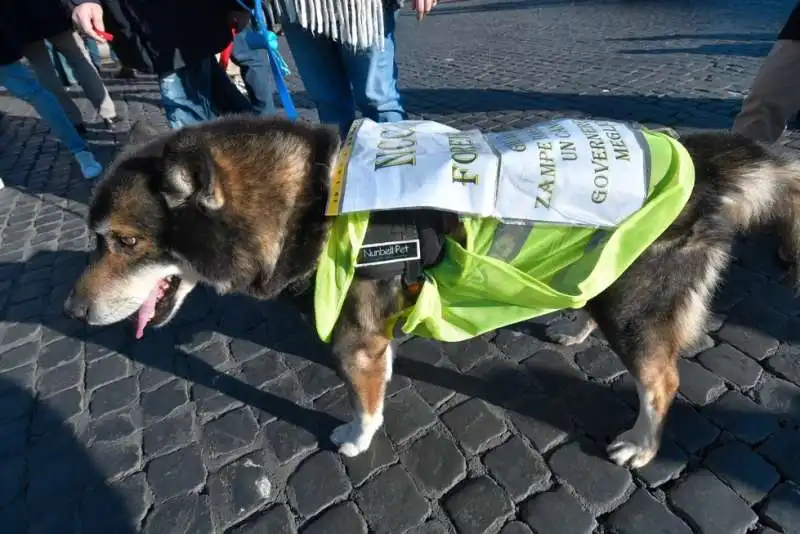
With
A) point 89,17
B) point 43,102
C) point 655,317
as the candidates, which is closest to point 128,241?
point 655,317

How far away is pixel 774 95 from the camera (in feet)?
13.8

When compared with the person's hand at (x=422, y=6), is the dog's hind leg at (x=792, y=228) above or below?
below

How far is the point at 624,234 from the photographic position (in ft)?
6.59

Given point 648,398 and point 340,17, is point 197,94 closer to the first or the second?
point 340,17

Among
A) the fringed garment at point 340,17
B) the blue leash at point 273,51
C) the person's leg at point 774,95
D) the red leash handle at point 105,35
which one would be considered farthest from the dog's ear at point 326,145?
the person's leg at point 774,95

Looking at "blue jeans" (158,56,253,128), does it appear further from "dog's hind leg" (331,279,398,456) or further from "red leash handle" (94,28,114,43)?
"dog's hind leg" (331,279,398,456)

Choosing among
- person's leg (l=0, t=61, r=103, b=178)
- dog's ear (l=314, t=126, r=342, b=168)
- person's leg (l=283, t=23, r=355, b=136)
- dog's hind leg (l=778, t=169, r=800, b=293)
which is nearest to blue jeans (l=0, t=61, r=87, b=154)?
person's leg (l=0, t=61, r=103, b=178)

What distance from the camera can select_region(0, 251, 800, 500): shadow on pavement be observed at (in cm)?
272

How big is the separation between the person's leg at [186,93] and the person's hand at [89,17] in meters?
0.57

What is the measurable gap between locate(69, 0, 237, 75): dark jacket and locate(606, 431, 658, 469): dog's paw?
169 inches

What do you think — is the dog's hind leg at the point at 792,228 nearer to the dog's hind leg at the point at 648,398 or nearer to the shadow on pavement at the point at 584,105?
the dog's hind leg at the point at 648,398

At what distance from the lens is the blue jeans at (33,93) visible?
561 centimetres

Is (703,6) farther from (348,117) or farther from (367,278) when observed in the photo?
(367,278)

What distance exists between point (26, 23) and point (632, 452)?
300 inches
